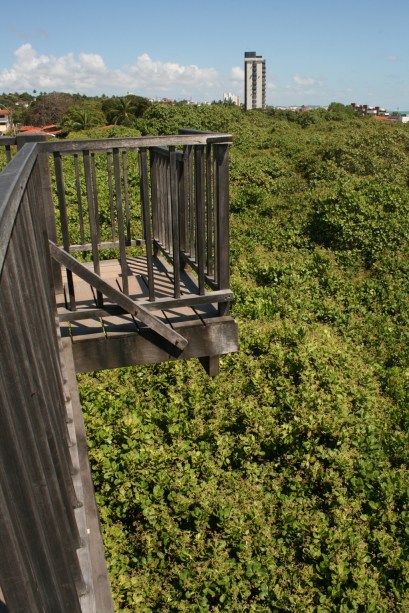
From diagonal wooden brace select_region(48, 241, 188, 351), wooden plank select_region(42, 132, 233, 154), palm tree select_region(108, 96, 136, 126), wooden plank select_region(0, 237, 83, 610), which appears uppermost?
wooden plank select_region(42, 132, 233, 154)

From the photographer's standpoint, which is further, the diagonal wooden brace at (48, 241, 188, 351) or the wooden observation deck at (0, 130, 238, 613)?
the diagonal wooden brace at (48, 241, 188, 351)

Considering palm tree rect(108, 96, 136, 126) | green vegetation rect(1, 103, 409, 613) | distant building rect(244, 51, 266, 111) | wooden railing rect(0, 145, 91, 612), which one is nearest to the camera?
wooden railing rect(0, 145, 91, 612)

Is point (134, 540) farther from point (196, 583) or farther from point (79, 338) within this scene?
point (79, 338)

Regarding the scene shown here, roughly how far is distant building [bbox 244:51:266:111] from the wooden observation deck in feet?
495

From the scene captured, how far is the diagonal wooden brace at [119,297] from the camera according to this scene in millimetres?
3070

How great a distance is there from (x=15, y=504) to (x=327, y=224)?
11793mm

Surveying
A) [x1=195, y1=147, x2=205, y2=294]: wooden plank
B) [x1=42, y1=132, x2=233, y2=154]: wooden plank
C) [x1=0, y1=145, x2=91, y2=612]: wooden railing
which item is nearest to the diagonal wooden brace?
[x1=195, y1=147, x2=205, y2=294]: wooden plank

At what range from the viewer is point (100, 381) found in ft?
23.5

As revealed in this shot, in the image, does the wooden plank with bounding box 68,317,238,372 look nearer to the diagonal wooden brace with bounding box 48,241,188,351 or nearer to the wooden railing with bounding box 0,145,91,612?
the diagonal wooden brace with bounding box 48,241,188,351

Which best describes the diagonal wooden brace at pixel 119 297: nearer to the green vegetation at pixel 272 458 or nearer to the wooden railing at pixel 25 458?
the wooden railing at pixel 25 458

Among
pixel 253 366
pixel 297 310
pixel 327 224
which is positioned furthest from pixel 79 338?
pixel 327 224

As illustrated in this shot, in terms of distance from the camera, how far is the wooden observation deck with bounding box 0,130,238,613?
3.55 feet

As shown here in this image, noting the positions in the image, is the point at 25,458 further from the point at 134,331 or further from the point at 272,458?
the point at 272,458

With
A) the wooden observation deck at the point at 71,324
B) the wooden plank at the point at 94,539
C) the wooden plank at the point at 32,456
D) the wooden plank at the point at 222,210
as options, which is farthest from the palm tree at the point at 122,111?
the wooden plank at the point at 32,456
